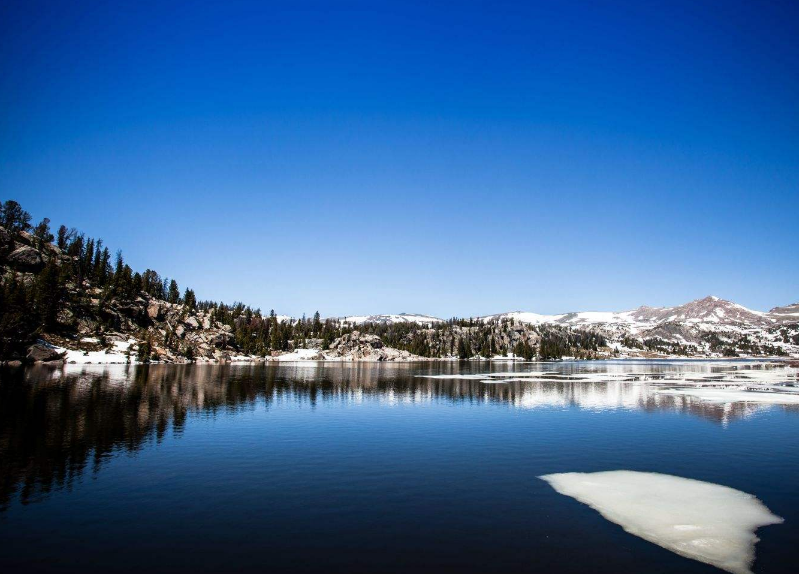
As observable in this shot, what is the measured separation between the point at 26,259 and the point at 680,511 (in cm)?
22100

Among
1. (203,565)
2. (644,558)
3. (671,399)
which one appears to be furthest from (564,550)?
(671,399)

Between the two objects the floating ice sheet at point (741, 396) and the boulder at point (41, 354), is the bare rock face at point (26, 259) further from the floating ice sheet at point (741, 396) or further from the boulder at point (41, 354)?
the floating ice sheet at point (741, 396)

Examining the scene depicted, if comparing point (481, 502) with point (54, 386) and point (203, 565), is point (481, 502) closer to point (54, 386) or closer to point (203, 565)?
point (203, 565)

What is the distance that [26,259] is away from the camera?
174 m

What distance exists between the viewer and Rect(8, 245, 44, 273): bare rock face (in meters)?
171

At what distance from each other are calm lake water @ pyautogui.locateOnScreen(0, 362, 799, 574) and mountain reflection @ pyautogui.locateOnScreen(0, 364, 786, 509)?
0.32 m

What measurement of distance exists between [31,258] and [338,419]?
188 m

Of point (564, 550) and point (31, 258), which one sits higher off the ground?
point (31, 258)

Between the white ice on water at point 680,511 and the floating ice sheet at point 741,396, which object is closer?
the white ice on water at point 680,511

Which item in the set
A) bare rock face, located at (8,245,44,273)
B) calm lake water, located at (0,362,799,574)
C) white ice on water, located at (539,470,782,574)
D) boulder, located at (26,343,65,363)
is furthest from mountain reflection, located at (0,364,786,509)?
bare rock face, located at (8,245,44,273)

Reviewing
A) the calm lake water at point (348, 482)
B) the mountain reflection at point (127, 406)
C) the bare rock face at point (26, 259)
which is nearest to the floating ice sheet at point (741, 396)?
the mountain reflection at point (127, 406)

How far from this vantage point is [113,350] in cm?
15312

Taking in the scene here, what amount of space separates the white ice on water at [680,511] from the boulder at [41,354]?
474 ft

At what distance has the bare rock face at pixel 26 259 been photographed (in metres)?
171
